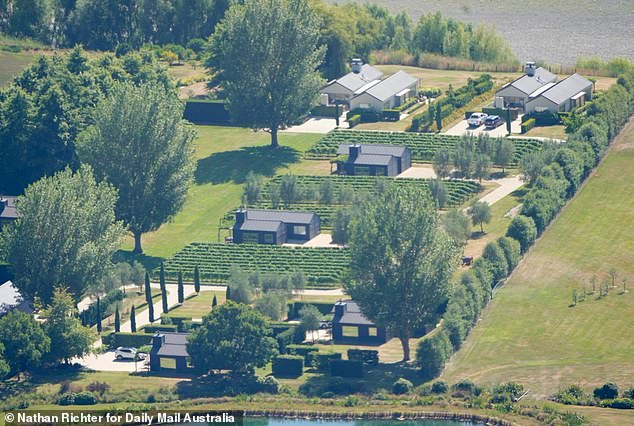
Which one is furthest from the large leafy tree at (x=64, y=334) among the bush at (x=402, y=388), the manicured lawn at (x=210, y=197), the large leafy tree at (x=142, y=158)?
the large leafy tree at (x=142, y=158)

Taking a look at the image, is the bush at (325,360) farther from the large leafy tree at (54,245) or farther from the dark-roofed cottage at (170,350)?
the large leafy tree at (54,245)

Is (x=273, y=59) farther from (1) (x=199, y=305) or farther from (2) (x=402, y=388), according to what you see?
(2) (x=402, y=388)

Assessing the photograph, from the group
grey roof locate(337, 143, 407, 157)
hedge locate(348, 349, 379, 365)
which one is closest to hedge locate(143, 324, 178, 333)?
hedge locate(348, 349, 379, 365)

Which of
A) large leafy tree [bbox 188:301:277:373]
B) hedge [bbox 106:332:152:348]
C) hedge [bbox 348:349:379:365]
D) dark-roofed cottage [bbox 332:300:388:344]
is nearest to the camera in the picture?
large leafy tree [bbox 188:301:277:373]

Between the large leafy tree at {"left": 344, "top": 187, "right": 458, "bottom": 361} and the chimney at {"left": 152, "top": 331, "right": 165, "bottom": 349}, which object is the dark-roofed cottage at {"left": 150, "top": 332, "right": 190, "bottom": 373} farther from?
the large leafy tree at {"left": 344, "top": 187, "right": 458, "bottom": 361}

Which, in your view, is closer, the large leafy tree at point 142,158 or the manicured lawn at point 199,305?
the manicured lawn at point 199,305
